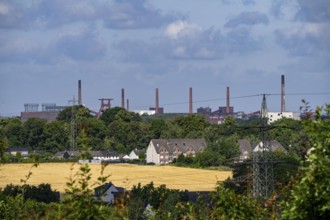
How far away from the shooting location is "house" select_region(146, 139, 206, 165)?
135875 millimetres

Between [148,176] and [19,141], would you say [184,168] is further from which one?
[19,141]

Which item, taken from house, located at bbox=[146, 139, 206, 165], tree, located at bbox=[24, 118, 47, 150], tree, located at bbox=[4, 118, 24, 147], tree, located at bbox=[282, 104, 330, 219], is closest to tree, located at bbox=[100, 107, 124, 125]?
tree, located at bbox=[4, 118, 24, 147]

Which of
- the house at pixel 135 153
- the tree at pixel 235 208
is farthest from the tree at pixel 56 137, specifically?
the tree at pixel 235 208

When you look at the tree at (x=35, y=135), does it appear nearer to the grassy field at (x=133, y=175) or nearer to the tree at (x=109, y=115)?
the tree at (x=109, y=115)

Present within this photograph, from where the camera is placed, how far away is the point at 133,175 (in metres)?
90.1

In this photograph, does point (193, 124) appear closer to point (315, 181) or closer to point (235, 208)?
point (235, 208)

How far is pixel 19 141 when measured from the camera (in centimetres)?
15550

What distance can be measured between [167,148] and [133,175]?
4687 cm

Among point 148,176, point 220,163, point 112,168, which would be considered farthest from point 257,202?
point 220,163

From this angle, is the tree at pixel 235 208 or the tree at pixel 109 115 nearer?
the tree at pixel 235 208

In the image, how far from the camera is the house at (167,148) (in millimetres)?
135875

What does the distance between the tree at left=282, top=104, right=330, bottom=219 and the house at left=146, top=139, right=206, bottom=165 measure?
125987 millimetres

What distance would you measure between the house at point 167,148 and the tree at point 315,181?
4960 inches

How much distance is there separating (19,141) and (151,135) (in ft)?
71.9
